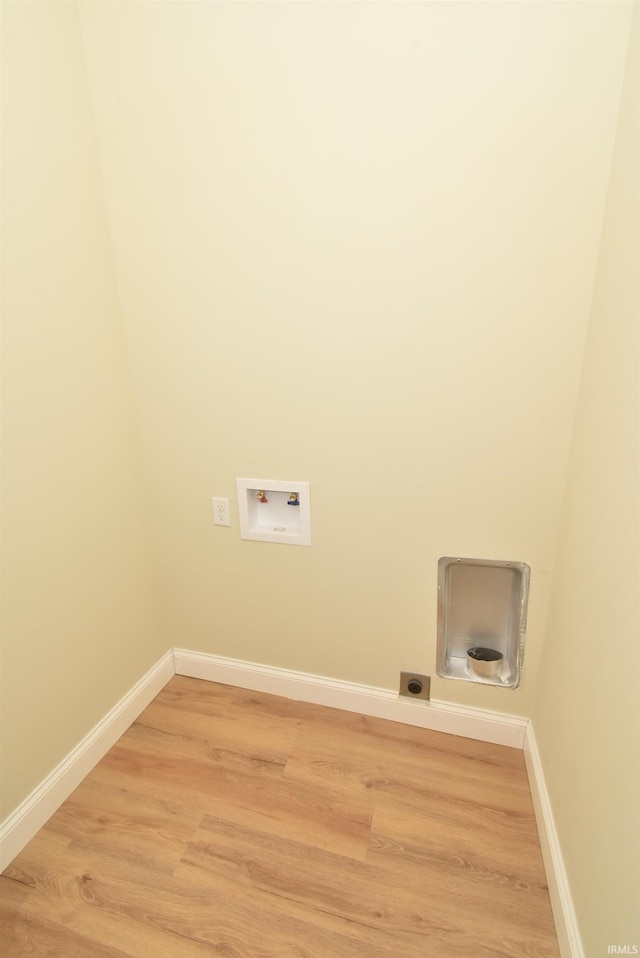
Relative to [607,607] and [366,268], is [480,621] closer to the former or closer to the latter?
[607,607]

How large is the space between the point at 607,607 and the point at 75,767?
5.08 ft

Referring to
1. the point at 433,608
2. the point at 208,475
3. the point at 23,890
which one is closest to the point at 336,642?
the point at 433,608

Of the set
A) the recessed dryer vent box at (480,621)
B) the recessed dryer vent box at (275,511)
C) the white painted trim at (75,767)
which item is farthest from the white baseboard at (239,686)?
the recessed dryer vent box at (275,511)

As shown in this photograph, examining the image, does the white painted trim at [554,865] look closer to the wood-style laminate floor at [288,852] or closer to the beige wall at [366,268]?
the wood-style laminate floor at [288,852]

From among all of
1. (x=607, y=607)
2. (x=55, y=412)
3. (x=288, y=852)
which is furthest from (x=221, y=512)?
(x=607, y=607)

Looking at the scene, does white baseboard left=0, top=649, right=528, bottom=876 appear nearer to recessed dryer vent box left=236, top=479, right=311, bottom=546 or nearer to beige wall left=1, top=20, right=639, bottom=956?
beige wall left=1, top=20, right=639, bottom=956

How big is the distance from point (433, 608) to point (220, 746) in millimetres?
863

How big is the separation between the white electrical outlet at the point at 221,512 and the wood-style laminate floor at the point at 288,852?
729mm

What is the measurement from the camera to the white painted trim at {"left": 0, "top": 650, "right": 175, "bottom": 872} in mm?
1188

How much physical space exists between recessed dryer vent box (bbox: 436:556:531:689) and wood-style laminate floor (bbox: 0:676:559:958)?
0.89 ft

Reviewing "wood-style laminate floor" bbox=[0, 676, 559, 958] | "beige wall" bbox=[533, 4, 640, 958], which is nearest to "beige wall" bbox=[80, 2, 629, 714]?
"beige wall" bbox=[533, 4, 640, 958]

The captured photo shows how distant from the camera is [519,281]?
1.12 meters

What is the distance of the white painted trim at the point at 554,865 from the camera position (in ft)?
3.03

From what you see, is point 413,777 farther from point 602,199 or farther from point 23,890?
point 602,199
